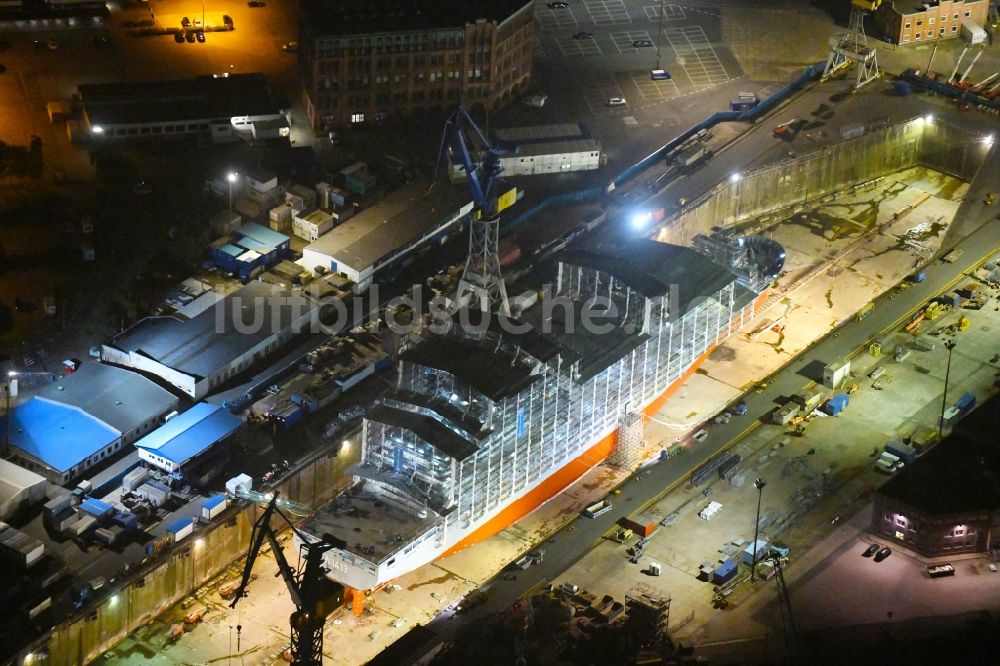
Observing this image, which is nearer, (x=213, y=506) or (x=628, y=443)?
(x=213, y=506)

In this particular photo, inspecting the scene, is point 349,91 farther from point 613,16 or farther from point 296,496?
point 296,496

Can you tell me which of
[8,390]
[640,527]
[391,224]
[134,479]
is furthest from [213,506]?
[391,224]

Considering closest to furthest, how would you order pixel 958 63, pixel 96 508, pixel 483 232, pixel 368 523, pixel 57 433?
pixel 368 523, pixel 96 508, pixel 57 433, pixel 483 232, pixel 958 63

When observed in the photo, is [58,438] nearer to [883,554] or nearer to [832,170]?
[883,554]

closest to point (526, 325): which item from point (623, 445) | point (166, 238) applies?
point (623, 445)

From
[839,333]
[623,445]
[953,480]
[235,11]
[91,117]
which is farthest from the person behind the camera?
[235,11]

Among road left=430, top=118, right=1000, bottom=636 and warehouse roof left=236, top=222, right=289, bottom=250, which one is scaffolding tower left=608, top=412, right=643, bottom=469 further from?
warehouse roof left=236, top=222, right=289, bottom=250

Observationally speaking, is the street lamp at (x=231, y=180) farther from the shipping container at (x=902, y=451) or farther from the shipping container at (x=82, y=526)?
the shipping container at (x=902, y=451)
